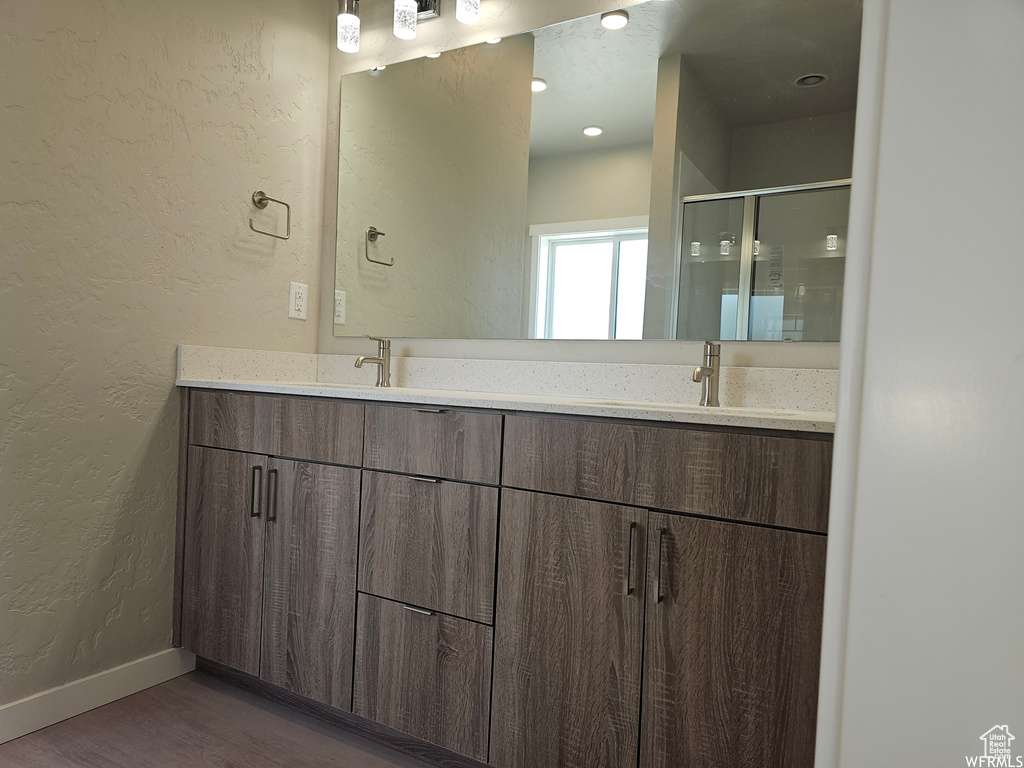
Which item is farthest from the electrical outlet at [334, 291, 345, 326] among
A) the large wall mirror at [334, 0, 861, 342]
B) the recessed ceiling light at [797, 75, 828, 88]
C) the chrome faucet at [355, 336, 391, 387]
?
the recessed ceiling light at [797, 75, 828, 88]

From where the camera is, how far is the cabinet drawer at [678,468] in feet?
3.77

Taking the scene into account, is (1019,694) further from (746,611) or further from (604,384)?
(604,384)

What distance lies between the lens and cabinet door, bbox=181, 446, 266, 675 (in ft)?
A: 6.04

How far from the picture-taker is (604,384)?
190 cm

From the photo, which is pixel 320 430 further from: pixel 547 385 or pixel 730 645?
pixel 730 645

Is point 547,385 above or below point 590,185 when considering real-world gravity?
below

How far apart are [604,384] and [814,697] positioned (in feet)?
3.17

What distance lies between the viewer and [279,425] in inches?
71.2

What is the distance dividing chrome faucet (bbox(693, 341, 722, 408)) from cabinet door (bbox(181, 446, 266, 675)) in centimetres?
120

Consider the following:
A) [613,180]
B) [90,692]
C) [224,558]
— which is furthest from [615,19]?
[90,692]

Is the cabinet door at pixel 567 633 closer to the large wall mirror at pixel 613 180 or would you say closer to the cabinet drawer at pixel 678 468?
the cabinet drawer at pixel 678 468

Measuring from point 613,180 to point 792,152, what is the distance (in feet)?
1.55

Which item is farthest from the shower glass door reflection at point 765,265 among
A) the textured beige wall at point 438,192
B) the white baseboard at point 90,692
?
the white baseboard at point 90,692

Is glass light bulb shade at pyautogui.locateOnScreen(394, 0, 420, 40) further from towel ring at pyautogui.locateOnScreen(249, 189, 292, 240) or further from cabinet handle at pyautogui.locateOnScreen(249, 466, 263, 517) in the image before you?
cabinet handle at pyautogui.locateOnScreen(249, 466, 263, 517)
